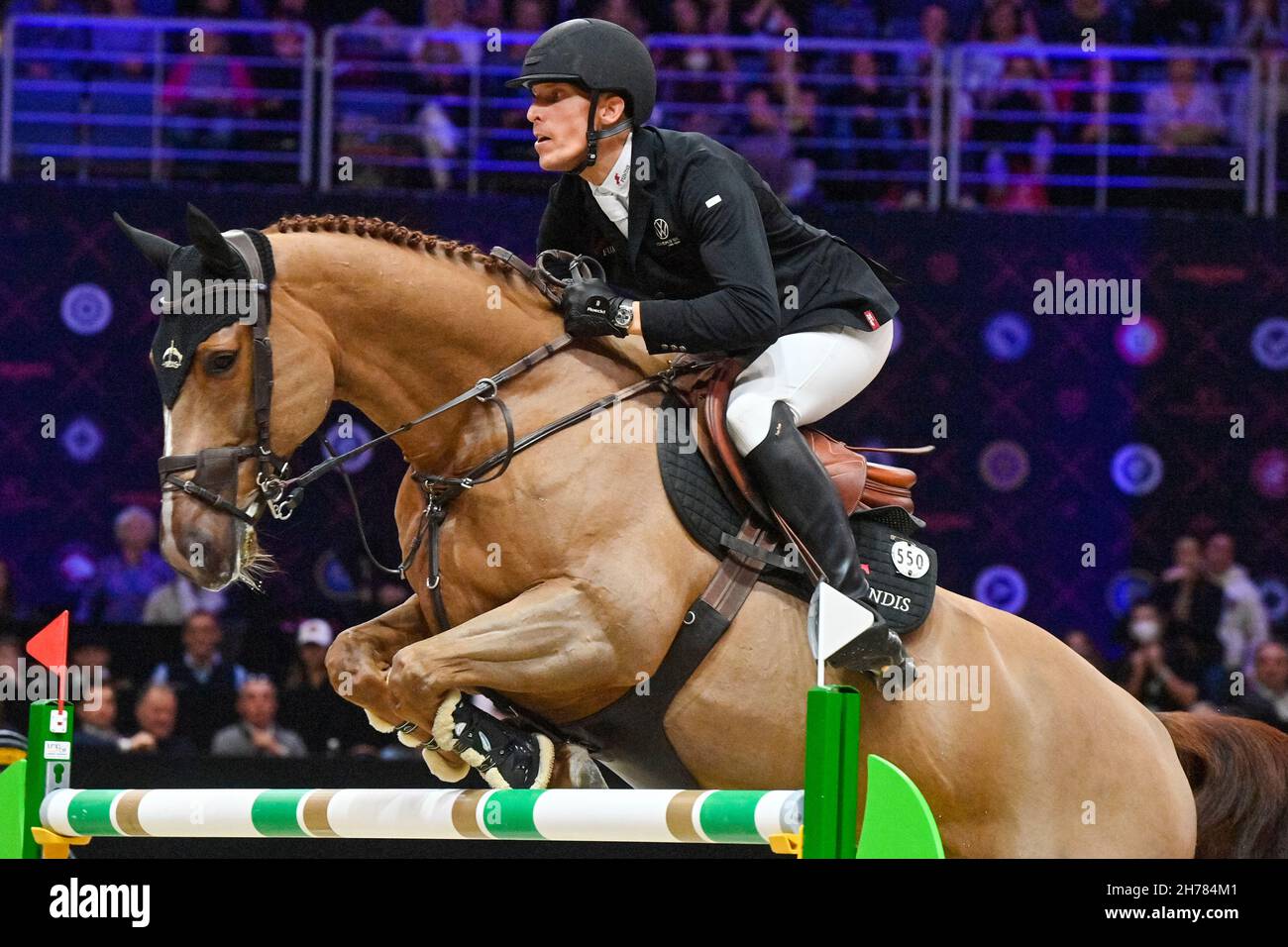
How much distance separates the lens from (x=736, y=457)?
421cm

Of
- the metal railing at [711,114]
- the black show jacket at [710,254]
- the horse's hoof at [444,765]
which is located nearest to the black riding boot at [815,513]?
the black show jacket at [710,254]

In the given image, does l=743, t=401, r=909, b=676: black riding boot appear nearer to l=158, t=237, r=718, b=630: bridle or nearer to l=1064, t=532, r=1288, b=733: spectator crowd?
l=158, t=237, r=718, b=630: bridle

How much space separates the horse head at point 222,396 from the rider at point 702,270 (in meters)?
0.74

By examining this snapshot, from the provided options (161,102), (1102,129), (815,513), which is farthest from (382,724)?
(1102,129)

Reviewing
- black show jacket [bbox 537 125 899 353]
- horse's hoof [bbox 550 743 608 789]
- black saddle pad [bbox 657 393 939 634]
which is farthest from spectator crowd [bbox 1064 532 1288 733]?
horse's hoof [bbox 550 743 608 789]

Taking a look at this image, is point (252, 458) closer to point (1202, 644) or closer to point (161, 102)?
point (1202, 644)

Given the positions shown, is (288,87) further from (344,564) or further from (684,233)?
(684,233)

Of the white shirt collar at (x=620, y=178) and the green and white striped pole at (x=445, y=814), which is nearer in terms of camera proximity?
the green and white striped pole at (x=445, y=814)

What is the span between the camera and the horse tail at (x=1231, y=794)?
16.0 ft

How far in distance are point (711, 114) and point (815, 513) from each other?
6234 millimetres

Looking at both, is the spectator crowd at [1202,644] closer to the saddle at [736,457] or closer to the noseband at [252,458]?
the saddle at [736,457]

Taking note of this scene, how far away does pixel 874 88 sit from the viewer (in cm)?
1017
